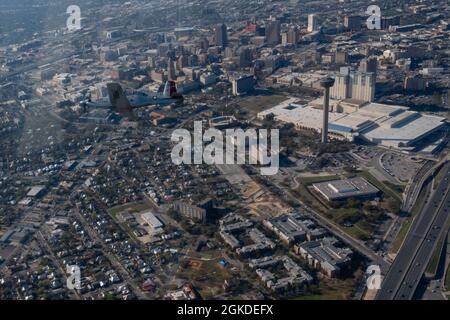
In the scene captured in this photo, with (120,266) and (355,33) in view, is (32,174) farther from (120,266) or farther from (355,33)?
(355,33)

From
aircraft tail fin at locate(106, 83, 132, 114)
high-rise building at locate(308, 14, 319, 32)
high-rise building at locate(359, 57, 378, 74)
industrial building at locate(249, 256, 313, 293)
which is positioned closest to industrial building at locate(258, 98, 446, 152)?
high-rise building at locate(359, 57, 378, 74)

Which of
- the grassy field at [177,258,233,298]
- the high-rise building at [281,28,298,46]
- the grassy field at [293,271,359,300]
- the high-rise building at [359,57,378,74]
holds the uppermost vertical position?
the high-rise building at [281,28,298,46]

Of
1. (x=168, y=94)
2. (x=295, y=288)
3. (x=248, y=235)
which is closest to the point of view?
(x=168, y=94)

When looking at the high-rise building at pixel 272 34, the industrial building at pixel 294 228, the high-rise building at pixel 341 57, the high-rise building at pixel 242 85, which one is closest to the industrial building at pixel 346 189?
the industrial building at pixel 294 228

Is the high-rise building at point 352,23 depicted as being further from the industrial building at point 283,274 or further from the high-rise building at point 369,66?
the industrial building at point 283,274

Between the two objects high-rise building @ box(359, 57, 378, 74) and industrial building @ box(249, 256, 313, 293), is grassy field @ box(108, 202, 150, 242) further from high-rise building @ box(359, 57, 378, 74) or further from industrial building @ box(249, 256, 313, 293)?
high-rise building @ box(359, 57, 378, 74)

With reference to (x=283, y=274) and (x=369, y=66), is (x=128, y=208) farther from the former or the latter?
(x=369, y=66)
